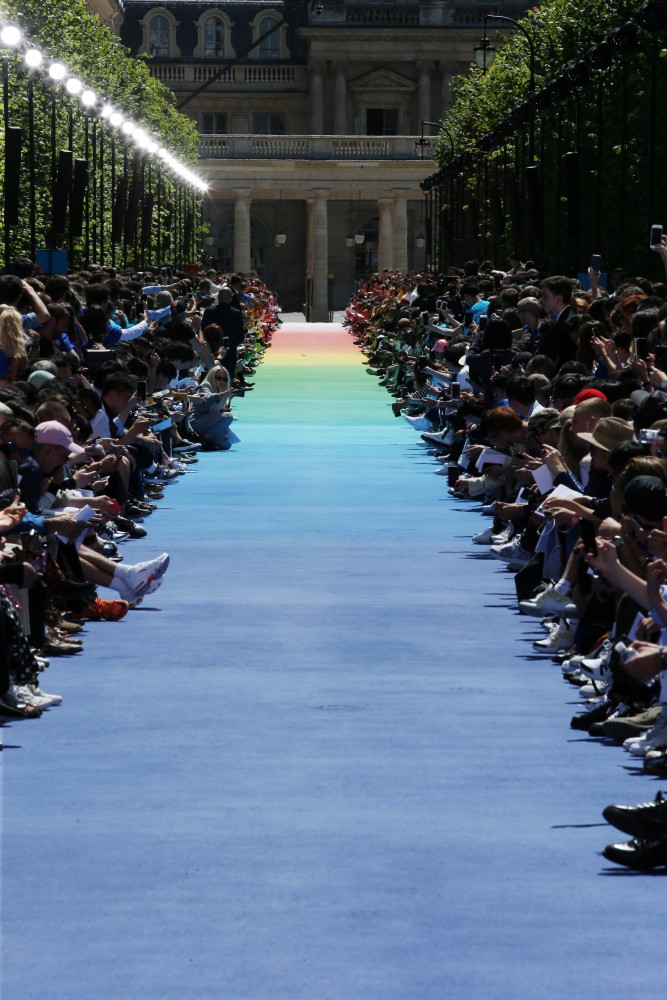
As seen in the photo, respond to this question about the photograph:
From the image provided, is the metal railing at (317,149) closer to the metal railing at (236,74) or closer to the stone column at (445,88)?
the stone column at (445,88)

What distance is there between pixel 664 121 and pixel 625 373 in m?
28.7

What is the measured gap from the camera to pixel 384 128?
120 meters

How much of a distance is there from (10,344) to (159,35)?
111965 mm

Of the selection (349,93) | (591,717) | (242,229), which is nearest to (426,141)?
(242,229)

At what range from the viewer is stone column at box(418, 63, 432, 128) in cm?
11681

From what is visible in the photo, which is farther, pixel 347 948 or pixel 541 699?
pixel 541 699

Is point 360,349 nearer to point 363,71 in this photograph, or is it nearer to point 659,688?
point 659,688

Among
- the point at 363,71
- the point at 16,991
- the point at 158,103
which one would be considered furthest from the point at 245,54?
the point at 16,991

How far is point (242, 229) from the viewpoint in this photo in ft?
342

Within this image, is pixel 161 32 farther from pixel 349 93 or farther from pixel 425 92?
pixel 425 92

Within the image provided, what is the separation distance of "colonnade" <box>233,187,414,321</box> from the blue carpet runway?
86657mm

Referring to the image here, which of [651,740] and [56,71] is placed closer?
[651,740]

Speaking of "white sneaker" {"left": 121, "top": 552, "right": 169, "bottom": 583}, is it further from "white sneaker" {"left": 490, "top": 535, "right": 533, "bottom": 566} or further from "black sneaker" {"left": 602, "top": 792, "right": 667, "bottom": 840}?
"black sneaker" {"left": 602, "top": 792, "right": 667, "bottom": 840}

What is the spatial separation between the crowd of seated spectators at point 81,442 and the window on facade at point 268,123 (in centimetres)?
9291
